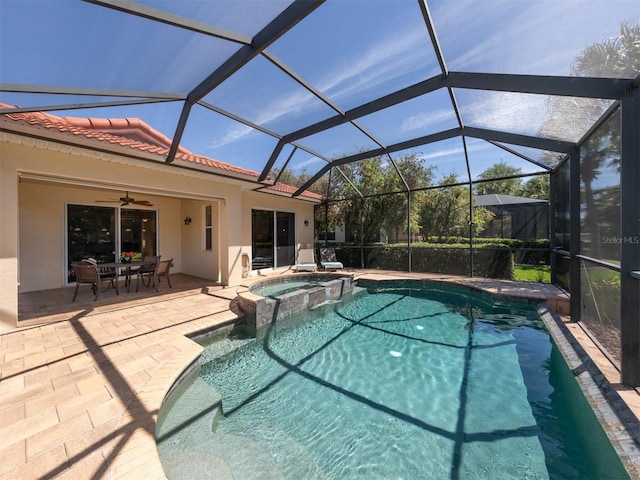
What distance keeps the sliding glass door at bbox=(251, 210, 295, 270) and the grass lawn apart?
9.37m

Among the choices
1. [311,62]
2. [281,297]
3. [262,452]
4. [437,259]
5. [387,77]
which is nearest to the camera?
[262,452]

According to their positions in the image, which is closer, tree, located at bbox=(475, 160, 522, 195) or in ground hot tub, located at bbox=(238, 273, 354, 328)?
in ground hot tub, located at bbox=(238, 273, 354, 328)

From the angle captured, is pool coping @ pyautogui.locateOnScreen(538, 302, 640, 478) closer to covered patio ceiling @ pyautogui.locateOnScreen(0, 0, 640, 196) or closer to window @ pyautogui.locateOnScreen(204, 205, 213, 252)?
covered patio ceiling @ pyautogui.locateOnScreen(0, 0, 640, 196)

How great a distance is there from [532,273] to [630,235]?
9.64 meters

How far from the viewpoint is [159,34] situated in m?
3.47

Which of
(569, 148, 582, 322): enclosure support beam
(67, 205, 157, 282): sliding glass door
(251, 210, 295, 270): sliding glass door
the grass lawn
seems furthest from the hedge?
(67, 205, 157, 282): sliding glass door

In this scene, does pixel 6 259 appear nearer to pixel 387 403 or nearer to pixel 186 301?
pixel 186 301

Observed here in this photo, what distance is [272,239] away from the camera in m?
12.0

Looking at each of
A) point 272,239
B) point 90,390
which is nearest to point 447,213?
point 272,239

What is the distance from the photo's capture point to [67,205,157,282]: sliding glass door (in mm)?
8266

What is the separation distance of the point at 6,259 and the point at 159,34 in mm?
4684

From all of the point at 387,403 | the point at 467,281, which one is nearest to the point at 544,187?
the point at 467,281

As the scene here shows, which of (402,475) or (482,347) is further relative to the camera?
(482,347)

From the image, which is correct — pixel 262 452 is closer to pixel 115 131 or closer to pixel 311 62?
pixel 311 62
